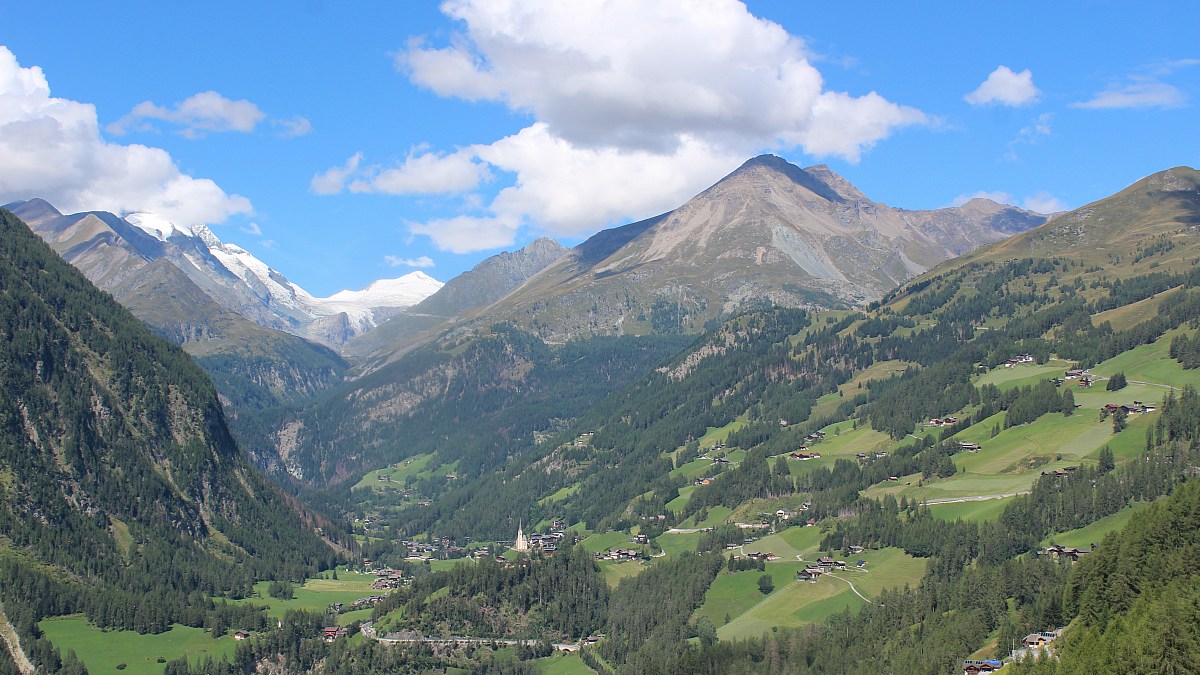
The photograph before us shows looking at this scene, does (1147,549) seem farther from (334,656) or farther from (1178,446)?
(334,656)

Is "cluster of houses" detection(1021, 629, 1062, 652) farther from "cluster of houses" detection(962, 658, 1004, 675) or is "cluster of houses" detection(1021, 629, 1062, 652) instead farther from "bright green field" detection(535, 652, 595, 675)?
"bright green field" detection(535, 652, 595, 675)

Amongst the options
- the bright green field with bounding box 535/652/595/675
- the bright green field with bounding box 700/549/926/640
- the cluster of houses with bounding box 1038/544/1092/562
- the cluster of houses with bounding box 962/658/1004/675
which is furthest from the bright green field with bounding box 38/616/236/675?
the cluster of houses with bounding box 1038/544/1092/562

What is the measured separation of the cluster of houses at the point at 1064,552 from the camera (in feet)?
532

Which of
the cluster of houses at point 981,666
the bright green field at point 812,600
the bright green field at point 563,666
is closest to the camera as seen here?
the cluster of houses at point 981,666

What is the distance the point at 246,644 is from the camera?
7830 inches

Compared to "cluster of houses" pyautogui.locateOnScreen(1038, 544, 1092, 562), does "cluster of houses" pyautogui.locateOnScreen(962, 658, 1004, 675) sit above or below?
below

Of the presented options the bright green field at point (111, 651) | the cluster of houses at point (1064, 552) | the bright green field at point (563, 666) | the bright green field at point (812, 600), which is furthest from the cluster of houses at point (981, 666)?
the bright green field at point (111, 651)

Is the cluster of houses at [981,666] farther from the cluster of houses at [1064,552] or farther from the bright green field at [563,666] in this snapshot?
the bright green field at [563,666]

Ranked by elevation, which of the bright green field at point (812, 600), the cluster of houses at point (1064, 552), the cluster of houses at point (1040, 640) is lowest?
the bright green field at point (812, 600)

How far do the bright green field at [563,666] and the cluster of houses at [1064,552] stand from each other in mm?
71981

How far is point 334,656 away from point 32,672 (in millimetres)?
45184

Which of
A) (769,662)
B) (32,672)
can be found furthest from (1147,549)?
(32,672)

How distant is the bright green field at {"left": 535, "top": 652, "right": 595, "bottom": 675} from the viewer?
620ft

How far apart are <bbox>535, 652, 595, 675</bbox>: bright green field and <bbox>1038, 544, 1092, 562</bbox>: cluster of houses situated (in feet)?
236
